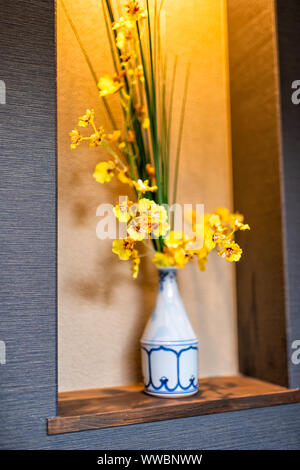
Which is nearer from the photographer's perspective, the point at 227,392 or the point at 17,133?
the point at 17,133

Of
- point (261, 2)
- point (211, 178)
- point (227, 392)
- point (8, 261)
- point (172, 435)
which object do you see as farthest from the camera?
point (211, 178)

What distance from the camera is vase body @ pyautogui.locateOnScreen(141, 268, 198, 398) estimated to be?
118 cm

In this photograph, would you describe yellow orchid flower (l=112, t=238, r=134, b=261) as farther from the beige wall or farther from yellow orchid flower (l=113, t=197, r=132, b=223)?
the beige wall

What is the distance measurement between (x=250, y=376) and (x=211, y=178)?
0.65 metres

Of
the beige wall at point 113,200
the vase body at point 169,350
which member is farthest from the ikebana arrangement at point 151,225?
the beige wall at point 113,200

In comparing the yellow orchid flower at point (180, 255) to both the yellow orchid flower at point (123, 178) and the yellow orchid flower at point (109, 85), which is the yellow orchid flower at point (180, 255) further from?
the yellow orchid flower at point (109, 85)

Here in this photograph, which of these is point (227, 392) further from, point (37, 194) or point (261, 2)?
point (261, 2)

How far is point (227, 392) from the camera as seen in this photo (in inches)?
50.1

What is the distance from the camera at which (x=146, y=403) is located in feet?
3.76

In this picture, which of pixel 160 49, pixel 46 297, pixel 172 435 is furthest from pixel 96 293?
pixel 160 49

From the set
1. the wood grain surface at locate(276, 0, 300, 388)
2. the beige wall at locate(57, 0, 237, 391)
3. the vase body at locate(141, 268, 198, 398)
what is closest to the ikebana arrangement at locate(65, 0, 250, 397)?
the vase body at locate(141, 268, 198, 398)

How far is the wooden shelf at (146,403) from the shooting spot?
1056mm

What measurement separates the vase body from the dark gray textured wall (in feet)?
0.37

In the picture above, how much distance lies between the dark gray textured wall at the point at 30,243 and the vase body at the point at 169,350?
11cm
